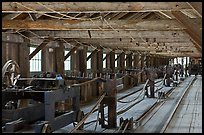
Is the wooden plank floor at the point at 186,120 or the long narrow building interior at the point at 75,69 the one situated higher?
the long narrow building interior at the point at 75,69

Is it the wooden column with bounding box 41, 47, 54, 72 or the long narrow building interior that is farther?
the wooden column with bounding box 41, 47, 54, 72

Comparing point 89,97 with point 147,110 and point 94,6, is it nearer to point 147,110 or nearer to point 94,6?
point 147,110

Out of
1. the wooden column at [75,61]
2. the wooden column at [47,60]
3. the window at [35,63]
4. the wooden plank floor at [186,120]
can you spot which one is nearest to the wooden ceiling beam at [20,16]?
the window at [35,63]

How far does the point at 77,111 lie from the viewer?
5812mm

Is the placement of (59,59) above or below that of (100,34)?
below

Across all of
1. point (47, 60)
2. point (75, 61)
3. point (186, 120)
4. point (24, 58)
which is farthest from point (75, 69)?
point (186, 120)

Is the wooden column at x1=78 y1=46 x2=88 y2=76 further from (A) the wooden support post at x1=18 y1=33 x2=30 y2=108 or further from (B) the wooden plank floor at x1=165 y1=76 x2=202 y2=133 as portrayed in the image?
(A) the wooden support post at x1=18 y1=33 x2=30 y2=108

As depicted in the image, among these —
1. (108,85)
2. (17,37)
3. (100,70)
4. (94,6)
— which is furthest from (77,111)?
(100,70)

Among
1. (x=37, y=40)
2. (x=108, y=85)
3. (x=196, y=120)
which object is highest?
(x=37, y=40)

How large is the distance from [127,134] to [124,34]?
116 inches

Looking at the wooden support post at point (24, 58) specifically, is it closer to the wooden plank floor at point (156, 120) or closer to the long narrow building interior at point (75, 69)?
the long narrow building interior at point (75, 69)

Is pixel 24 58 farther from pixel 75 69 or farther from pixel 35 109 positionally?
pixel 75 69

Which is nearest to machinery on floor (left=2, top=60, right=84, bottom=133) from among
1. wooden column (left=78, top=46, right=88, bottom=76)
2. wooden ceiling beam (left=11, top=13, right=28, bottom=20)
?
wooden ceiling beam (left=11, top=13, right=28, bottom=20)

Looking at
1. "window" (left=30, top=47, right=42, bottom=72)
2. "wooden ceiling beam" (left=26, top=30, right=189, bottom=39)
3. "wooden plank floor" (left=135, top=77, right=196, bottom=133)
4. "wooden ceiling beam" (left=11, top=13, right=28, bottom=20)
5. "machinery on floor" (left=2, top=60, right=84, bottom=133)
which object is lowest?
Answer: "wooden plank floor" (left=135, top=77, right=196, bottom=133)
